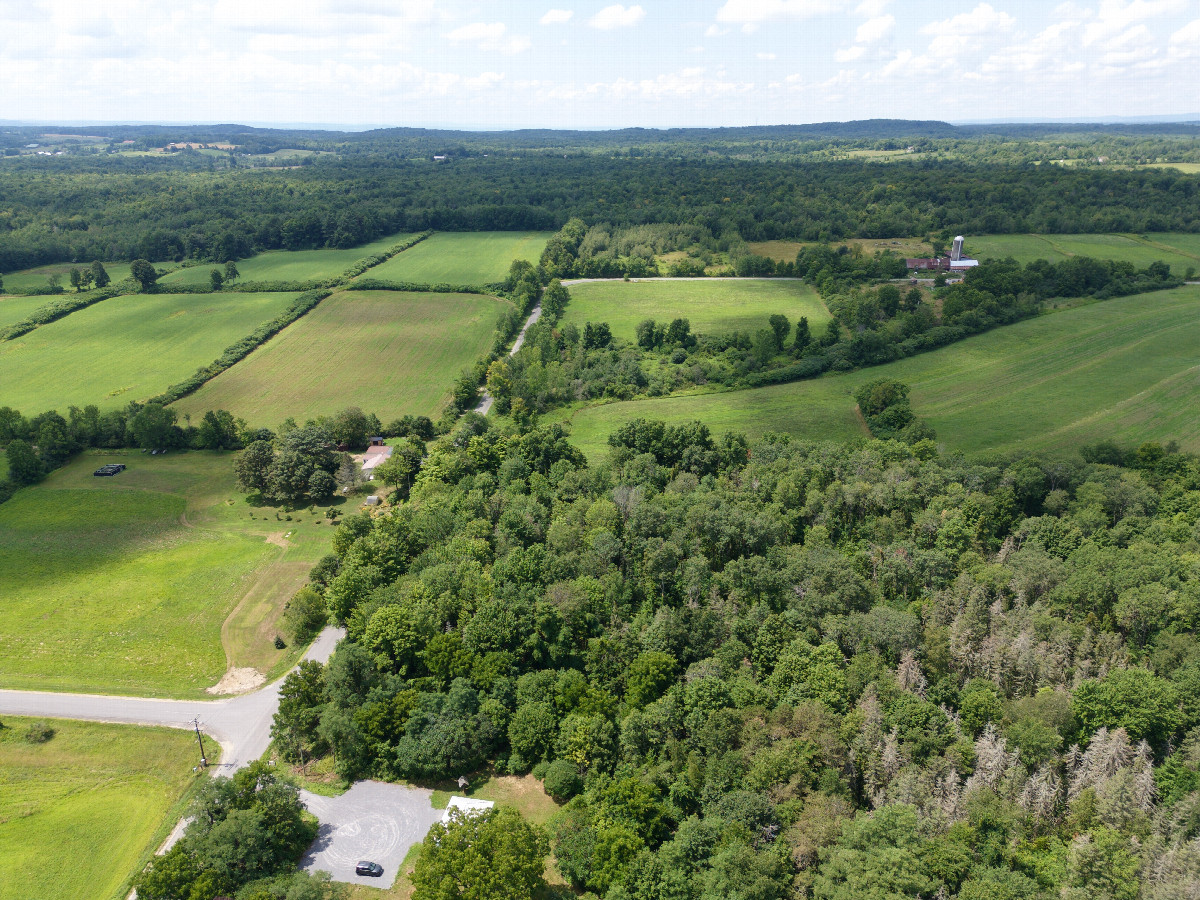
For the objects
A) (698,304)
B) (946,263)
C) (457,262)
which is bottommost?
(698,304)

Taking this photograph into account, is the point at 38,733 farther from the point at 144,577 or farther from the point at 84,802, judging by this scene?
the point at 144,577

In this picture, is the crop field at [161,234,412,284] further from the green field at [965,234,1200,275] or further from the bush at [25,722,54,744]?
the green field at [965,234,1200,275]

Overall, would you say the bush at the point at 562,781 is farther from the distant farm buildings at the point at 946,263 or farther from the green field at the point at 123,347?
the distant farm buildings at the point at 946,263

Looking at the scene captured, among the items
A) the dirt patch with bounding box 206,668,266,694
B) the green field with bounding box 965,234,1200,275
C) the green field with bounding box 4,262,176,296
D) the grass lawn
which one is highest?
the green field with bounding box 965,234,1200,275

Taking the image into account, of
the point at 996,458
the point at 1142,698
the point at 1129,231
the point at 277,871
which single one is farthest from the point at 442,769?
the point at 1129,231

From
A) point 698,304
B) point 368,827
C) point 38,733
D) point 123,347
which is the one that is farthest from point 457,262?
point 368,827

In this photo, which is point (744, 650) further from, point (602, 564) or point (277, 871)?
point (277, 871)

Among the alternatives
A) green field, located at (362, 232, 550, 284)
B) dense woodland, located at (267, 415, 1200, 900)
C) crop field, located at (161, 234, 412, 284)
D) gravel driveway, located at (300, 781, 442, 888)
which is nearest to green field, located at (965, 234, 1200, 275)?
dense woodland, located at (267, 415, 1200, 900)
